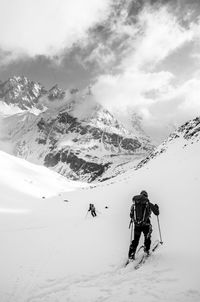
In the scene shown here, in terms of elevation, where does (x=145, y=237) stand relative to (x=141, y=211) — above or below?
below

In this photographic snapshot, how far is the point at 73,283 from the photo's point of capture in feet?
30.8

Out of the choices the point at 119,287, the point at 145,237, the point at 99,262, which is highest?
the point at 145,237

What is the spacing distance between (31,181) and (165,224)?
1681 inches

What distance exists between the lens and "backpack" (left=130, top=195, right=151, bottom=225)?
10866mm

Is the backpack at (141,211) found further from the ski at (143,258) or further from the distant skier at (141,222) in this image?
the ski at (143,258)

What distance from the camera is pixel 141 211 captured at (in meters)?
10.9

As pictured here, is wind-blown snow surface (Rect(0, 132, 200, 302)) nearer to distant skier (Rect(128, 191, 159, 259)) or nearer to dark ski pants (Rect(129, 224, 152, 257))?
dark ski pants (Rect(129, 224, 152, 257))

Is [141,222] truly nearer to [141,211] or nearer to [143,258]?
[141,211]

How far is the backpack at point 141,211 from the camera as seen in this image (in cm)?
1087

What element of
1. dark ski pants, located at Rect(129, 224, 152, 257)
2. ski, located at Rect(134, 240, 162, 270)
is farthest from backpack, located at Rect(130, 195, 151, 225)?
ski, located at Rect(134, 240, 162, 270)

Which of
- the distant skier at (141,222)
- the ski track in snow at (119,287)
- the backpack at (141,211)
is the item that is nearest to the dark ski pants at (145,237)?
the distant skier at (141,222)

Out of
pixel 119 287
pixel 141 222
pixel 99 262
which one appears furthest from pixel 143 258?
pixel 119 287

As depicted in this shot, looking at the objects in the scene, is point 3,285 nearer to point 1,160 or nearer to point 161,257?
point 161,257

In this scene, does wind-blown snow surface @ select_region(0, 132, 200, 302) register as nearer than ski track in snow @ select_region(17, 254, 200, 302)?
No
